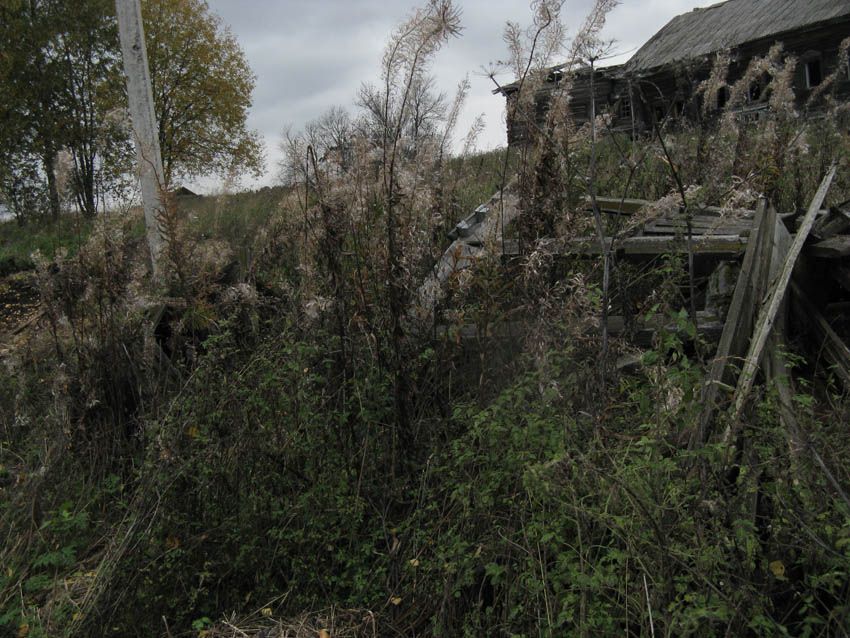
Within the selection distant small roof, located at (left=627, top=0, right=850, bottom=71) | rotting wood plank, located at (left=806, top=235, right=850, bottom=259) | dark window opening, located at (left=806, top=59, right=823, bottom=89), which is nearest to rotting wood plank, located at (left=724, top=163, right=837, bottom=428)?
rotting wood plank, located at (left=806, top=235, right=850, bottom=259)

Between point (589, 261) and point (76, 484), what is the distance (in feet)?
11.1

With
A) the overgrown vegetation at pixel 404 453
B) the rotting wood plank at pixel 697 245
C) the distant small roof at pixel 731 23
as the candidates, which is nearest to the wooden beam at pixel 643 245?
the rotting wood plank at pixel 697 245

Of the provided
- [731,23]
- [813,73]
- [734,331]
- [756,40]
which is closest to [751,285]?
[734,331]

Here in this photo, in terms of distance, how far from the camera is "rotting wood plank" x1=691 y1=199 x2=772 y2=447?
8.47 ft

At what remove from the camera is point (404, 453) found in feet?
11.0

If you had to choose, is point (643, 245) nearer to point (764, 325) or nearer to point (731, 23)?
point (764, 325)

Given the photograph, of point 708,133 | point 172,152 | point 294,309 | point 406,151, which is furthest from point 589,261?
point 172,152

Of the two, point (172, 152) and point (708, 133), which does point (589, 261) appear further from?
point (172, 152)

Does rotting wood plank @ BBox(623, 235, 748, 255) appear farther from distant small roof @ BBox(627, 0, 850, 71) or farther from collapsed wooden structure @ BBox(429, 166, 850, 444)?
distant small roof @ BBox(627, 0, 850, 71)

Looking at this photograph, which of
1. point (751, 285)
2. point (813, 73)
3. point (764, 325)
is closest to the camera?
point (764, 325)

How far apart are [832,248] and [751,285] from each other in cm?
89

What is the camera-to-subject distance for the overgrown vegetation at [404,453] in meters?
2.33

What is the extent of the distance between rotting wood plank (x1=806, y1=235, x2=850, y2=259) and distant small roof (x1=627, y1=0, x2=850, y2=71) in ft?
54.6

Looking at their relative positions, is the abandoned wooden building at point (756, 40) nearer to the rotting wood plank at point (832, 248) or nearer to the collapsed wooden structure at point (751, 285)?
the collapsed wooden structure at point (751, 285)
